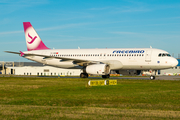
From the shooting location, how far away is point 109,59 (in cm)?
4594

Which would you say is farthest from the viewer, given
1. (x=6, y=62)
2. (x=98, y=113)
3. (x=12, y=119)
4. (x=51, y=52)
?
(x=6, y=62)

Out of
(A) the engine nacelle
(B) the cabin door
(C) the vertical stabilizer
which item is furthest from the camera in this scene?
(C) the vertical stabilizer

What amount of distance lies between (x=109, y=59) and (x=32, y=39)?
58.9 ft

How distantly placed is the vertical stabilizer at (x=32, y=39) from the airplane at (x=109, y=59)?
2811 millimetres

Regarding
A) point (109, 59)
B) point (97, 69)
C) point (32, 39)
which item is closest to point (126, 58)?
point (109, 59)

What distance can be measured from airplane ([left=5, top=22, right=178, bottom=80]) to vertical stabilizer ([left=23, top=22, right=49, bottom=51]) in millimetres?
2811

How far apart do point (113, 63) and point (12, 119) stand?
115 ft

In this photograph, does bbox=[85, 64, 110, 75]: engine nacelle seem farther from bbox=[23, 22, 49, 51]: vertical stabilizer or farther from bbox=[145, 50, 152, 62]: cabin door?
bbox=[23, 22, 49, 51]: vertical stabilizer

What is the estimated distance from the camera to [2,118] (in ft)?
37.2

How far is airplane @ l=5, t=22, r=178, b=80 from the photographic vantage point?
4303 centimetres

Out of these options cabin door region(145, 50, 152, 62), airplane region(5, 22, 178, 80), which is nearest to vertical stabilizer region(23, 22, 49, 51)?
airplane region(5, 22, 178, 80)

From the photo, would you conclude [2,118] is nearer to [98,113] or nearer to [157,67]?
[98,113]

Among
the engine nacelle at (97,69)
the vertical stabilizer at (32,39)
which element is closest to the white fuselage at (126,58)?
the engine nacelle at (97,69)

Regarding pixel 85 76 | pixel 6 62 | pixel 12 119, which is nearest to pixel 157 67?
pixel 85 76
